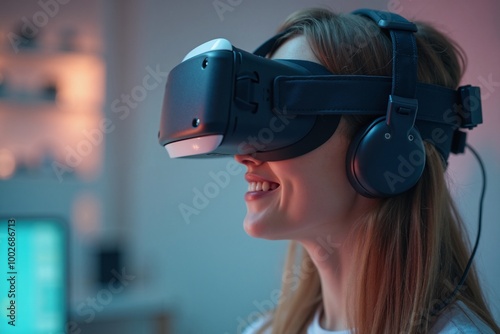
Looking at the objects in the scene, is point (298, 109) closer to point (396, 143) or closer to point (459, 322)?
point (396, 143)

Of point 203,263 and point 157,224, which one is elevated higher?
point 157,224

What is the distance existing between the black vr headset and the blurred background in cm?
74

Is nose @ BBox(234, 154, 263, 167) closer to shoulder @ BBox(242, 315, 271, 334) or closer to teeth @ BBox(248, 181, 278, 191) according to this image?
teeth @ BBox(248, 181, 278, 191)

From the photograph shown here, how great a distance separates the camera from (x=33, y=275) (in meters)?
1.17

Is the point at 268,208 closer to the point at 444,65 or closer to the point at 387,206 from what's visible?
the point at 387,206

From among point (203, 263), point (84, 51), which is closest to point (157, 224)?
point (203, 263)

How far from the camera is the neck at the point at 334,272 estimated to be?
2.79 feet

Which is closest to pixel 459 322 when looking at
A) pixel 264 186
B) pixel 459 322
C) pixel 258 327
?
pixel 459 322

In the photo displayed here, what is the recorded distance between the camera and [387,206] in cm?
78

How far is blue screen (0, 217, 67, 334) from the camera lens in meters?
1.04

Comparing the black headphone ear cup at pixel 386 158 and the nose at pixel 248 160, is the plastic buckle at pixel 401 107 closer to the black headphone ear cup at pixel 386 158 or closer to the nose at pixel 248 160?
the black headphone ear cup at pixel 386 158

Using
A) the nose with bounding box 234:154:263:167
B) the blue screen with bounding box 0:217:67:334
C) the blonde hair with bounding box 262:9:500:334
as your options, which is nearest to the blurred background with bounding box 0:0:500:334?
the blue screen with bounding box 0:217:67:334

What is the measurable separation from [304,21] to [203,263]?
1.63 m

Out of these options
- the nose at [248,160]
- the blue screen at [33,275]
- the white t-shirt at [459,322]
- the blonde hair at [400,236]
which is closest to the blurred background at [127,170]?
the blue screen at [33,275]
